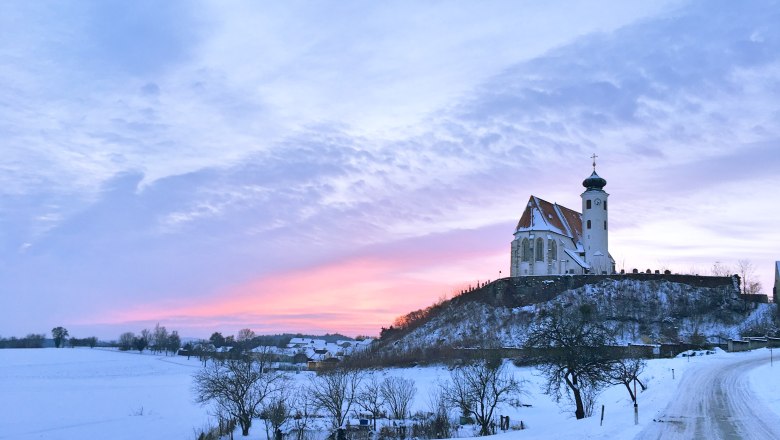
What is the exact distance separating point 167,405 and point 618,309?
163 feet

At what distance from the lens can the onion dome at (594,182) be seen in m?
87.4

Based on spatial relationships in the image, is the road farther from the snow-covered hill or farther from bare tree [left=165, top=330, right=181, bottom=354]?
bare tree [left=165, top=330, right=181, bottom=354]

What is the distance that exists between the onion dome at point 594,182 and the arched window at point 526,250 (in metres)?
12.0

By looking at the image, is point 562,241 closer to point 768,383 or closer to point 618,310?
point 618,310

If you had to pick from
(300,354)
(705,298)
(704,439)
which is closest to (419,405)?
(704,439)

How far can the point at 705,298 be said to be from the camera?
74.3 metres

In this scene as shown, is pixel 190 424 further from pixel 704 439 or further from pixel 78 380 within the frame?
pixel 78 380

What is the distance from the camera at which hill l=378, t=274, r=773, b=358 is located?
6994 cm

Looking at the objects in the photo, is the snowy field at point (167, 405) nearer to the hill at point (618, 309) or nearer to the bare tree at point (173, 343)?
the hill at point (618, 309)

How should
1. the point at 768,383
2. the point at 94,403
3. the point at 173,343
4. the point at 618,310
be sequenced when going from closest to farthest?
the point at 768,383, the point at 94,403, the point at 618,310, the point at 173,343

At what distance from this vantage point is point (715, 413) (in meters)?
27.2

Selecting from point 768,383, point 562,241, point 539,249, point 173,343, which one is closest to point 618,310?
point 539,249

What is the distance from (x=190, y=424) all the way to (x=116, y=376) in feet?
157

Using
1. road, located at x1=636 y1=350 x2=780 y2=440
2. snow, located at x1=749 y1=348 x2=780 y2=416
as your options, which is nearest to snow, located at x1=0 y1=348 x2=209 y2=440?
road, located at x1=636 y1=350 x2=780 y2=440
